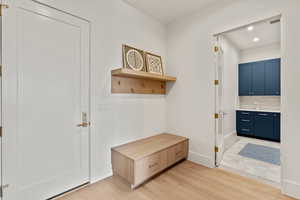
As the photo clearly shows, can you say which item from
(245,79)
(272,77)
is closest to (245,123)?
(245,79)

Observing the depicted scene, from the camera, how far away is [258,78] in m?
4.49

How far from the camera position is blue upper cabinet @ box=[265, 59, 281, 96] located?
13.6 feet

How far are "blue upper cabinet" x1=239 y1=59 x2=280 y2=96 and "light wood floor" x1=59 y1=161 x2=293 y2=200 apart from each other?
132 inches

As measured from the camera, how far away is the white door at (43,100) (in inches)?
58.8

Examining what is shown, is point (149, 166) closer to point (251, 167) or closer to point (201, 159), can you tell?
point (201, 159)

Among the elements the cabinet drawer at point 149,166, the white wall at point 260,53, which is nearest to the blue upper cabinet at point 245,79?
the white wall at point 260,53

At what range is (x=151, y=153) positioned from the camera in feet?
7.02

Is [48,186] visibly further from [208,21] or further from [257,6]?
[257,6]

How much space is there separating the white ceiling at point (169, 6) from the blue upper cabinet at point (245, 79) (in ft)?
10.1

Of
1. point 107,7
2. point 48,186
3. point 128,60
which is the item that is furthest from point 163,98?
point 48,186

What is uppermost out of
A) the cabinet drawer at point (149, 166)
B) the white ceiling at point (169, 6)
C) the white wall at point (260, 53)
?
the white ceiling at point (169, 6)

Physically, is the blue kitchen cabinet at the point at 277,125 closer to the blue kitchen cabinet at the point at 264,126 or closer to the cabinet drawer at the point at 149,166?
the blue kitchen cabinet at the point at 264,126

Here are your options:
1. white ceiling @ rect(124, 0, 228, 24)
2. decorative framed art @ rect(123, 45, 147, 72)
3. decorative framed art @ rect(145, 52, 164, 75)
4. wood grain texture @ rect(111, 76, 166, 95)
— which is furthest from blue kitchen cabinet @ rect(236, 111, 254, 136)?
decorative framed art @ rect(123, 45, 147, 72)

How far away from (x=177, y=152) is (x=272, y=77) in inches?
153
